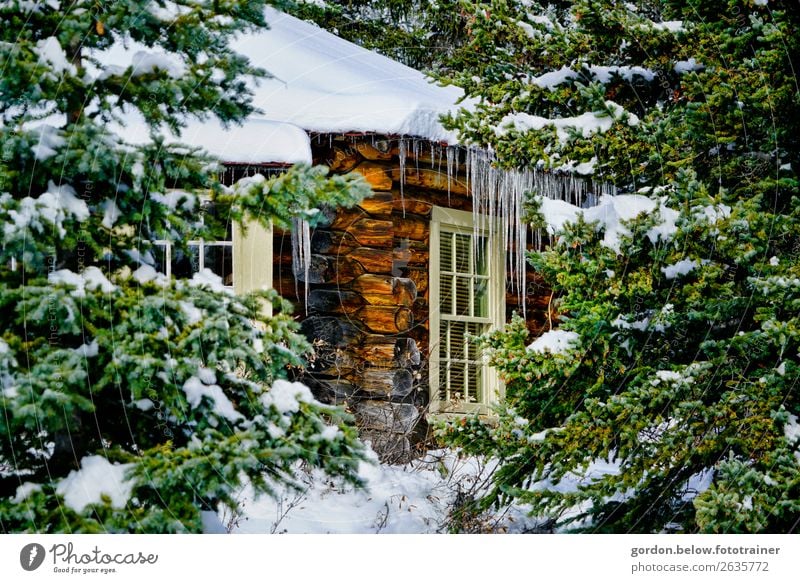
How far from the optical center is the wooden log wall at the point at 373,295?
182 inches

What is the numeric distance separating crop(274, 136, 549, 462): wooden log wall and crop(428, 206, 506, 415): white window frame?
46 mm

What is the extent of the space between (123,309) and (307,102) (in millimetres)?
2261

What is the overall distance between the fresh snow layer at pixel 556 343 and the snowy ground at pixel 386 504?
0.76m

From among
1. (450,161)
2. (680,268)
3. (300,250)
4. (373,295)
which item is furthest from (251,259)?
(680,268)

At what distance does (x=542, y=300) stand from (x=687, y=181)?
2283 mm

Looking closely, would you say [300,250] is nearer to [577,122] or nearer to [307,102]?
[307,102]

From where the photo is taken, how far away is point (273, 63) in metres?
5.26

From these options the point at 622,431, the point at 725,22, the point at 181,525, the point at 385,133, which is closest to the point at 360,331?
the point at 385,133

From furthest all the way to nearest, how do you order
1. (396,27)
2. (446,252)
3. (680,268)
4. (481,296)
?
1. (396,27)
2. (481,296)
3. (446,252)
4. (680,268)

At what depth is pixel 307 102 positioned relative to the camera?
16.1 ft

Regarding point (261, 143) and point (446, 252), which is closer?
point (261, 143)

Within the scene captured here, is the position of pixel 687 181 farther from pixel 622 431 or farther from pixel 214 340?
pixel 214 340

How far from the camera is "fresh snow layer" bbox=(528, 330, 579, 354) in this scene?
4.00 metres

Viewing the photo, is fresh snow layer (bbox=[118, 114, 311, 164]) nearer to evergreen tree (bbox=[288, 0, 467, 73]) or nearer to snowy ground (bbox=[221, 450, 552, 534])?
snowy ground (bbox=[221, 450, 552, 534])
